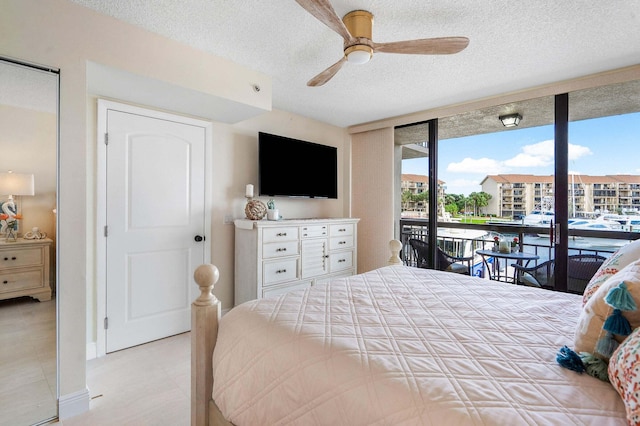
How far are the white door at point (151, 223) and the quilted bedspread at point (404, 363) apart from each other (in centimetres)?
180

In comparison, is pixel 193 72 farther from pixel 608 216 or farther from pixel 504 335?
pixel 608 216

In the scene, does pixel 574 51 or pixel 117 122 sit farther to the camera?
Result: pixel 117 122

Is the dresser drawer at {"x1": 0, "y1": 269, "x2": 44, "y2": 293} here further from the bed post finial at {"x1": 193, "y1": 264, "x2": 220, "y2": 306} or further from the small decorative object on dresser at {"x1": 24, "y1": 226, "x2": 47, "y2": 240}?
the bed post finial at {"x1": 193, "y1": 264, "x2": 220, "y2": 306}

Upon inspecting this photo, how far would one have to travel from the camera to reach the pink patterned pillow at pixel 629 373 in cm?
64

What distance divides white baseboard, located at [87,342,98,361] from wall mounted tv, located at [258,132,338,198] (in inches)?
76.9

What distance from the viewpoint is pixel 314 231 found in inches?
136

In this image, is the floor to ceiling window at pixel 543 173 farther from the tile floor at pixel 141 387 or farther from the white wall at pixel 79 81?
the tile floor at pixel 141 387

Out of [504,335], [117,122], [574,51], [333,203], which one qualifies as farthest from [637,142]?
[117,122]

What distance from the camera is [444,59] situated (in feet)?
7.91

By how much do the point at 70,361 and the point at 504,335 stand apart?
222 centimetres

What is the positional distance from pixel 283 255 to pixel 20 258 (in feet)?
6.43

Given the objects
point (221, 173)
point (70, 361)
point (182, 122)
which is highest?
point (182, 122)

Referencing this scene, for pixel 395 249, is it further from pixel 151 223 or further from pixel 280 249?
pixel 151 223

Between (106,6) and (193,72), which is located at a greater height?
(106,6)
